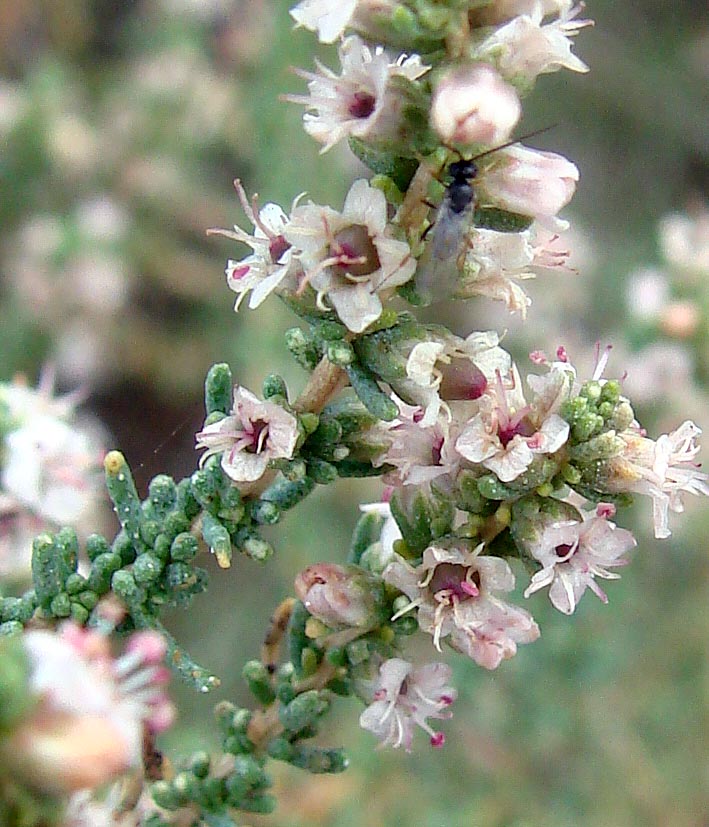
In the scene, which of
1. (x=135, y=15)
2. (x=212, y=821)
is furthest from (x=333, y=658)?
(x=135, y=15)

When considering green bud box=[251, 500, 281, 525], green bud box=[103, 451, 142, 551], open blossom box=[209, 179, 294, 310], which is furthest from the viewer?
green bud box=[103, 451, 142, 551]

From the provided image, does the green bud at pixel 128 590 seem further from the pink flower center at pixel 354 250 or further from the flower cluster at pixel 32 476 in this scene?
the flower cluster at pixel 32 476

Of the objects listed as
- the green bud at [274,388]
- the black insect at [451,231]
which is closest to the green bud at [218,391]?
the green bud at [274,388]

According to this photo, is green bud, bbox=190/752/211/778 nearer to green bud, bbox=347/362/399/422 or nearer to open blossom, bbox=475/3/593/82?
green bud, bbox=347/362/399/422

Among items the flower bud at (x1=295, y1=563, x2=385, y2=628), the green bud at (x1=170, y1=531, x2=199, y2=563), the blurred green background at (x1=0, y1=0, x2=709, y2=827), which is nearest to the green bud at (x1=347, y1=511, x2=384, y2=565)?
the flower bud at (x1=295, y1=563, x2=385, y2=628)

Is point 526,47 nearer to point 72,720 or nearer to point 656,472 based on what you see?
point 656,472

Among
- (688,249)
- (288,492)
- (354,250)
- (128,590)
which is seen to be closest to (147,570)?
(128,590)
